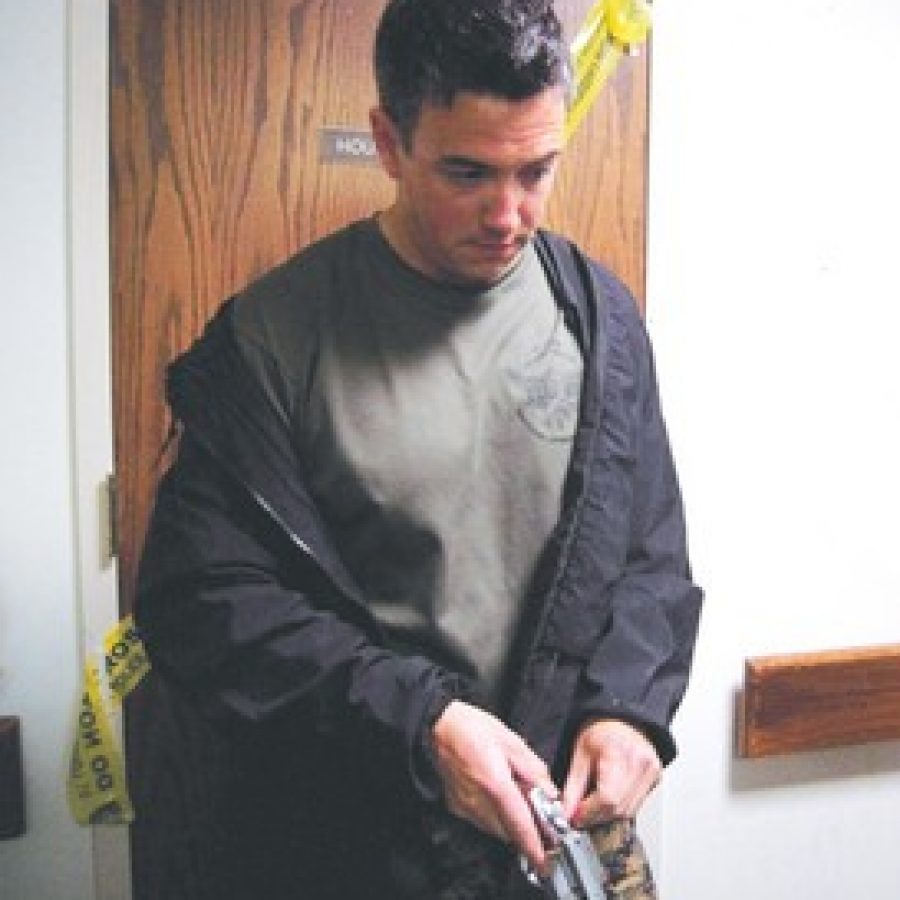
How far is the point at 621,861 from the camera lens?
0.86m

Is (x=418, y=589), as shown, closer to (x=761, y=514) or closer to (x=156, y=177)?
(x=156, y=177)

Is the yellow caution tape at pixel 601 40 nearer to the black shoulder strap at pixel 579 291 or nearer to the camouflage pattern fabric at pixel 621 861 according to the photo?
the black shoulder strap at pixel 579 291

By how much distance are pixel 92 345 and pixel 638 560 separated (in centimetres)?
82

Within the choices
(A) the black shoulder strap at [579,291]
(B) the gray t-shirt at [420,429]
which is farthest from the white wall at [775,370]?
(B) the gray t-shirt at [420,429]

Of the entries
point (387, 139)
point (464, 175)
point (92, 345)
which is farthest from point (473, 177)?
point (92, 345)

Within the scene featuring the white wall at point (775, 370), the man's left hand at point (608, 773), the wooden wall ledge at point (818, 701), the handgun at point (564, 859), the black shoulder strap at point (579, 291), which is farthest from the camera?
the wooden wall ledge at point (818, 701)

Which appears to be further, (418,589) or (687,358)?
(687,358)

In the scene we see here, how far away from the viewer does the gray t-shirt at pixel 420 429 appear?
3.08 ft

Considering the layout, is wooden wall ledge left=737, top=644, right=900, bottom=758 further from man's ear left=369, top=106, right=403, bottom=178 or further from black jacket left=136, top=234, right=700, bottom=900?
man's ear left=369, top=106, right=403, bottom=178

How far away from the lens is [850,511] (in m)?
1.63

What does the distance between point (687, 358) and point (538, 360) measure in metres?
0.59

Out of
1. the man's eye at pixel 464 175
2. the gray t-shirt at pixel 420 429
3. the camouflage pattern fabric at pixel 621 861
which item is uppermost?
the man's eye at pixel 464 175

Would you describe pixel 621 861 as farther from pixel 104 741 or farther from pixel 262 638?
pixel 104 741

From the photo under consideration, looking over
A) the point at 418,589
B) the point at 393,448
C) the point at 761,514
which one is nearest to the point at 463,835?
the point at 418,589
